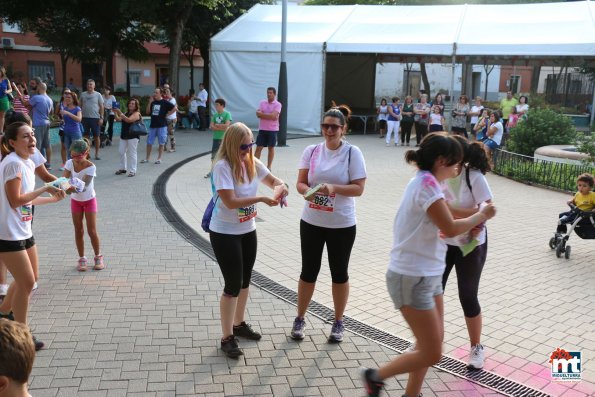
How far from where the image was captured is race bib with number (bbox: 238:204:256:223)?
4.11 m

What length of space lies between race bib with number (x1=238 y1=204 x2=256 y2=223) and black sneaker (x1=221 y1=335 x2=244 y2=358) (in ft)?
2.93

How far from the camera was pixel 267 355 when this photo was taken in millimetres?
4277

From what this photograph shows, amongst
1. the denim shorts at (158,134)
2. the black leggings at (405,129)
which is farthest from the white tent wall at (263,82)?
the denim shorts at (158,134)

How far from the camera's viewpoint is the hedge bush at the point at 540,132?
14281 millimetres

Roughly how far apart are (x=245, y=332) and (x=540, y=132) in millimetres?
12021

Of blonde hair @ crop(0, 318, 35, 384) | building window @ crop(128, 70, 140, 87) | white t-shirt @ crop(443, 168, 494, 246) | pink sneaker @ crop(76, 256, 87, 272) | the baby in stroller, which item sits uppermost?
building window @ crop(128, 70, 140, 87)

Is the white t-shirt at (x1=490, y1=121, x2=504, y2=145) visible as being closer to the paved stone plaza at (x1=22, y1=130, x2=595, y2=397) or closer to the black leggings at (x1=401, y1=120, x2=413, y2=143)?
the paved stone plaza at (x1=22, y1=130, x2=595, y2=397)

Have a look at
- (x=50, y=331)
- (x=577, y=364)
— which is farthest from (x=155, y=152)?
(x=577, y=364)

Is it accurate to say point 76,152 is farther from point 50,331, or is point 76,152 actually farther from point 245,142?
point 245,142

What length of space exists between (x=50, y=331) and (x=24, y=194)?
1182 mm

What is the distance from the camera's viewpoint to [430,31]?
770 inches

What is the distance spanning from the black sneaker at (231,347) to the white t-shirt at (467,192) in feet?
5.59

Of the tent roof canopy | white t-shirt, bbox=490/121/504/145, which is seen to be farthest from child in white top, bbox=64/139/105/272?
the tent roof canopy

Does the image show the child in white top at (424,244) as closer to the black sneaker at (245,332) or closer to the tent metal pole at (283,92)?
the black sneaker at (245,332)
